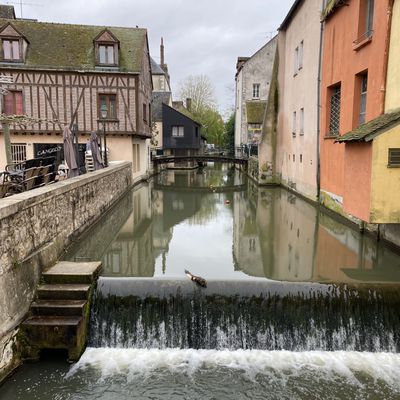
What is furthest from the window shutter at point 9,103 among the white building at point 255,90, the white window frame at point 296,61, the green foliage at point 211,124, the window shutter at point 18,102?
the green foliage at point 211,124

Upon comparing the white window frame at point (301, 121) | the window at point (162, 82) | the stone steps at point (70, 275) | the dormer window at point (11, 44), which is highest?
the window at point (162, 82)

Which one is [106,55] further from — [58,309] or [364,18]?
[58,309]

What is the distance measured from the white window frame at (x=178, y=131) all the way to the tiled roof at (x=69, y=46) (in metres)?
17.5

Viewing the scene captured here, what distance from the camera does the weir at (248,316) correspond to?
6.10 m

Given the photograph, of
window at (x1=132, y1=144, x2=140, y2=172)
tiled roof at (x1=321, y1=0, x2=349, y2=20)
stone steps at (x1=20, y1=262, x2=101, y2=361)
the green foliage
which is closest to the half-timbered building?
window at (x1=132, y1=144, x2=140, y2=172)

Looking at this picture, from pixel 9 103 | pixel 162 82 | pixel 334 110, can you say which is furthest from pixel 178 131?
pixel 334 110

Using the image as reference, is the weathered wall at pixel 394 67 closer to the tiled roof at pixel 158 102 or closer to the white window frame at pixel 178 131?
the white window frame at pixel 178 131

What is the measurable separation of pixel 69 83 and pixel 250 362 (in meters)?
18.7

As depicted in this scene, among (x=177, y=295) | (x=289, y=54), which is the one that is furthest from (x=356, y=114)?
(x=289, y=54)

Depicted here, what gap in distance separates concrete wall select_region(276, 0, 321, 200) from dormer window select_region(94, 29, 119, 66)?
8694 millimetres

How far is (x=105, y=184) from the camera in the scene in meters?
13.9

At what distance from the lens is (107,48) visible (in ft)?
69.6

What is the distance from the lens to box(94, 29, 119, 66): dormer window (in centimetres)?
2109

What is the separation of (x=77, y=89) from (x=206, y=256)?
584 inches
